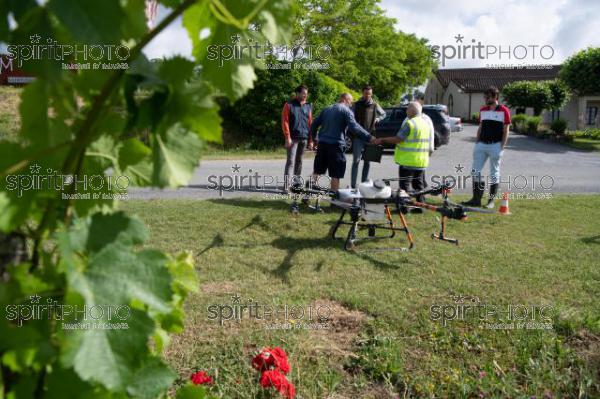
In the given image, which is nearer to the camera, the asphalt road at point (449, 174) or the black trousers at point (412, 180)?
the black trousers at point (412, 180)

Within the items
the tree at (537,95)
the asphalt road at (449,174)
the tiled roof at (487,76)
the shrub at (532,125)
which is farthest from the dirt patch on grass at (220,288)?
the tiled roof at (487,76)

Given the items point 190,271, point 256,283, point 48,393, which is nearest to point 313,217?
point 256,283

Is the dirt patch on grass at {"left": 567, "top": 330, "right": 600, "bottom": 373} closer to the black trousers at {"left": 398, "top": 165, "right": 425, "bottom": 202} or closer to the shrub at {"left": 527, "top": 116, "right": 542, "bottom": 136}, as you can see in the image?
the black trousers at {"left": 398, "top": 165, "right": 425, "bottom": 202}

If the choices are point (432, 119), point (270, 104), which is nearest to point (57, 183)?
point (270, 104)

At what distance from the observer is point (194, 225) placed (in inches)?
272

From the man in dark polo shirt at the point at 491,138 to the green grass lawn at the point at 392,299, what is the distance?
1282 mm

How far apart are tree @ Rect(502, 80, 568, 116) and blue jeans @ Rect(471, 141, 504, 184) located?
3443cm

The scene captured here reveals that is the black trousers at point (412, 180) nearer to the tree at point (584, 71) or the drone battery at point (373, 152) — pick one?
the drone battery at point (373, 152)

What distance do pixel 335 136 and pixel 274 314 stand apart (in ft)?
14.8

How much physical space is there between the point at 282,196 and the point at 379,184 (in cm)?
353

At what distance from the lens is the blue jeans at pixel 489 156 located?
891 cm

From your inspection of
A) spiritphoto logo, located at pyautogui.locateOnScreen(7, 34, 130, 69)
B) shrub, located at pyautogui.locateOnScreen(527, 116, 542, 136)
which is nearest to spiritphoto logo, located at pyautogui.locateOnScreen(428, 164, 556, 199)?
spiritphoto logo, located at pyautogui.locateOnScreen(7, 34, 130, 69)

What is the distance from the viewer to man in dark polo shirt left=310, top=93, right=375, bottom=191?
807 centimetres

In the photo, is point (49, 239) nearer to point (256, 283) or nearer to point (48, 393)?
point (48, 393)
